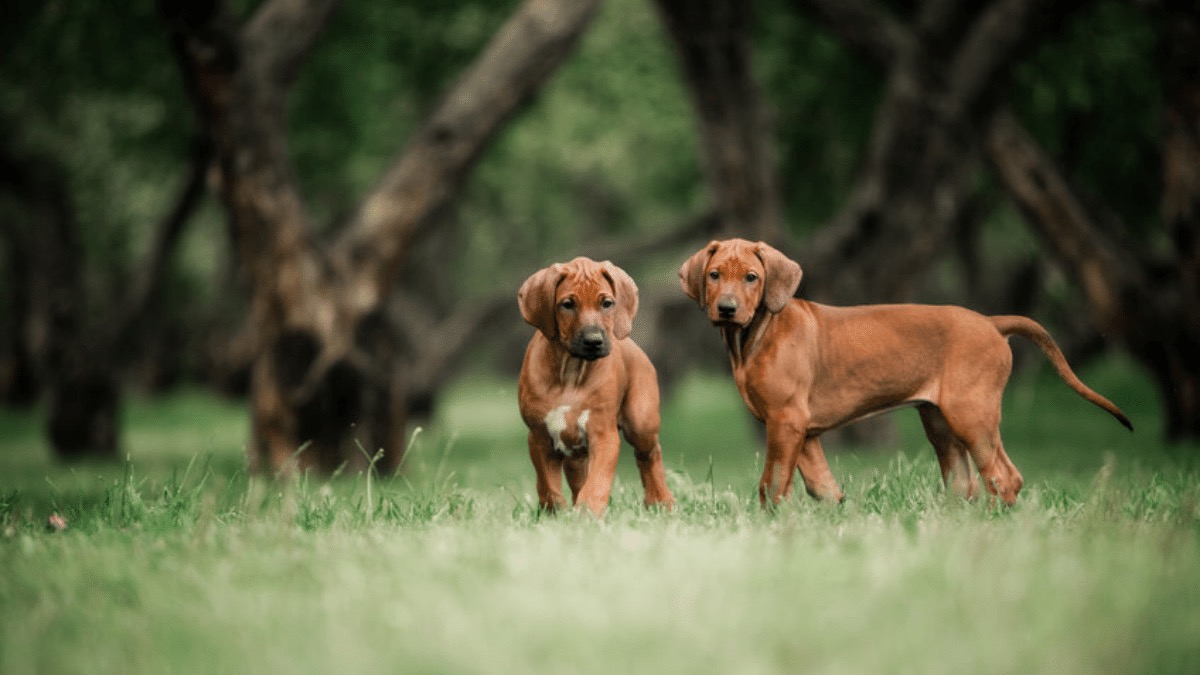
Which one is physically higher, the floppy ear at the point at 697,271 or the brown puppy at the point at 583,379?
the floppy ear at the point at 697,271

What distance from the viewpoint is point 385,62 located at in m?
16.0

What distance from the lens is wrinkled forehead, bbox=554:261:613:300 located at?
433 cm

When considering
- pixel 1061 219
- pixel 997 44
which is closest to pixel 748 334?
pixel 997 44

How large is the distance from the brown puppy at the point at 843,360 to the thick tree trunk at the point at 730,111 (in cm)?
695

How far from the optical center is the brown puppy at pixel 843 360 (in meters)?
4.44

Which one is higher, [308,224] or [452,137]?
[452,137]

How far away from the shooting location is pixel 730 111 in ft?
37.7

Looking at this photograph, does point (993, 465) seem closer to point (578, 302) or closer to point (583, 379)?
point (583, 379)

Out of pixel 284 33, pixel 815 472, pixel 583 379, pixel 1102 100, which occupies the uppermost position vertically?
pixel 1102 100

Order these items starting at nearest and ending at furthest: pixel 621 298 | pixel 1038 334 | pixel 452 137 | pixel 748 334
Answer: pixel 621 298 < pixel 748 334 < pixel 1038 334 < pixel 452 137

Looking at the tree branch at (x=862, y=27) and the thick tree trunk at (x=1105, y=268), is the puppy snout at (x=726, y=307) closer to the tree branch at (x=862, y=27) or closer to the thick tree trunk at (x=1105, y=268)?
the tree branch at (x=862, y=27)

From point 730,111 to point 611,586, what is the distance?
9.05m

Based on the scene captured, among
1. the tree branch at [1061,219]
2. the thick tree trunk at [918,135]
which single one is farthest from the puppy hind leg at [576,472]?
the tree branch at [1061,219]

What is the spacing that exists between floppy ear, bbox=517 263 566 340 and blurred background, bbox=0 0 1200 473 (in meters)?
1.24
